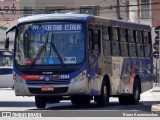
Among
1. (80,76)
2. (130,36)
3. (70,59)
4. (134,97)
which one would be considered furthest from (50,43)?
(134,97)

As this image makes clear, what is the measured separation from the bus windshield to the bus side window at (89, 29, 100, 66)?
473 millimetres

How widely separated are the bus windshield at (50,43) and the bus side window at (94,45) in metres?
0.47

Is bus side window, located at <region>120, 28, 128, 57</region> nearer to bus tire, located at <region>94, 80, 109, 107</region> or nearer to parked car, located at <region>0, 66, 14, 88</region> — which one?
bus tire, located at <region>94, 80, 109, 107</region>

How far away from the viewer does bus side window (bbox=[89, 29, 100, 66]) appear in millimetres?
26047

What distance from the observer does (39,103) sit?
27469 mm

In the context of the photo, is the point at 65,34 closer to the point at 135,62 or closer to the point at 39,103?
the point at 39,103

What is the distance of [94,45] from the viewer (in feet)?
86.8

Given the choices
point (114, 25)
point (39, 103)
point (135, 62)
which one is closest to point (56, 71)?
point (39, 103)

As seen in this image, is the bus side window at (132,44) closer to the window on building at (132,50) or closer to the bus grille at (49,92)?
the window on building at (132,50)

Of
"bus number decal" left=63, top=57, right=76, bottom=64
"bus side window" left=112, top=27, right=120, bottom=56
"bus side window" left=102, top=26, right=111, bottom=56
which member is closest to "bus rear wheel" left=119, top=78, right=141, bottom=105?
"bus side window" left=112, top=27, right=120, bottom=56

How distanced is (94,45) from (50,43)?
1.65 m

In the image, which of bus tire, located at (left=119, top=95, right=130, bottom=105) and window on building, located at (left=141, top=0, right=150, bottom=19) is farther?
window on building, located at (left=141, top=0, right=150, bottom=19)

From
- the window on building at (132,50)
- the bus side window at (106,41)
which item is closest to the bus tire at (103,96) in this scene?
the bus side window at (106,41)

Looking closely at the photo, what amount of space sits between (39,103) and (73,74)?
2.62m
